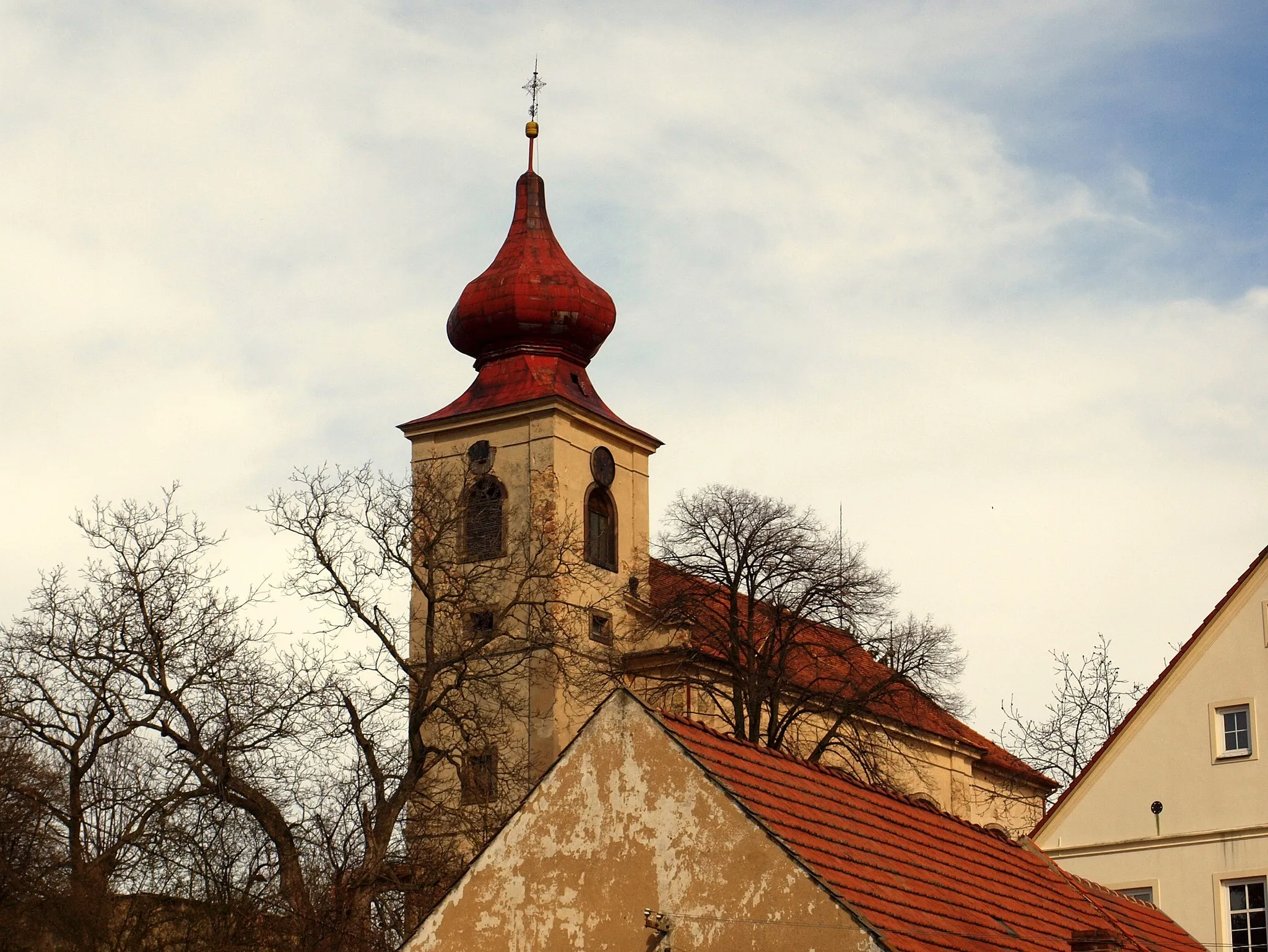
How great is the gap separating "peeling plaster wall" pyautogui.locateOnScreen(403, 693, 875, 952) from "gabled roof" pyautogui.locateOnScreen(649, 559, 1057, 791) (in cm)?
2687

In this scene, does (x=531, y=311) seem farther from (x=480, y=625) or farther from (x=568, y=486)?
(x=480, y=625)

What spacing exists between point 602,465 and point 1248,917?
84.8ft

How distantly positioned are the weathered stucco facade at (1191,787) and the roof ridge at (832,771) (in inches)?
409

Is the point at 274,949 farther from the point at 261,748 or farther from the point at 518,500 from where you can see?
the point at 518,500

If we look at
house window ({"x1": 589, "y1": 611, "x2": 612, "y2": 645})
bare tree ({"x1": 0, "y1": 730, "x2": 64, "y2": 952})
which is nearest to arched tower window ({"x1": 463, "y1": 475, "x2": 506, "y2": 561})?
house window ({"x1": 589, "y1": 611, "x2": 612, "y2": 645})

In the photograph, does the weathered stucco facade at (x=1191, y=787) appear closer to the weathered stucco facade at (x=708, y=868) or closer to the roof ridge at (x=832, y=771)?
the roof ridge at (x=832, y=771)

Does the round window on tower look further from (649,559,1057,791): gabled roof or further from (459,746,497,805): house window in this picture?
(459,746,497,805): house window

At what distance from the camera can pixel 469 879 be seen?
1409cm

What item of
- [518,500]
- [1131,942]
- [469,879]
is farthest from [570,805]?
[518,500]

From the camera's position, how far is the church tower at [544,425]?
156 ft

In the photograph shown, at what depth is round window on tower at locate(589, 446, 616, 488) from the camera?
49.1 metres

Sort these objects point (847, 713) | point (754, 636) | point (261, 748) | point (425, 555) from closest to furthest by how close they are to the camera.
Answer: point (261, 748) < point (425, 555) < point (847, 713) < point (754, 636)

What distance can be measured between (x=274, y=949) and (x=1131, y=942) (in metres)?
14.1

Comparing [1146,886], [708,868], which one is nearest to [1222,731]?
[1146,886]
